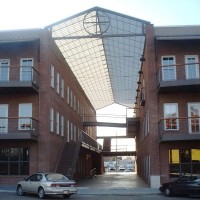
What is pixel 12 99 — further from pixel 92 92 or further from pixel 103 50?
pixel 92 92

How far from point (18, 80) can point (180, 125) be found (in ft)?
36.6

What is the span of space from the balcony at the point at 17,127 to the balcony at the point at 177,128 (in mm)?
8100

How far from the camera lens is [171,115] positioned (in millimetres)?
24844

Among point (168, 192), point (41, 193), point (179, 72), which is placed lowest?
point (168, 192)

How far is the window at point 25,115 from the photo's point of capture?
2530cm

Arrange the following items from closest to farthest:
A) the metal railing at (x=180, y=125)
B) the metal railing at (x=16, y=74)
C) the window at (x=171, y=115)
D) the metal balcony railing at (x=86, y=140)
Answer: the metal railing at (x=180, y=125) < the window at (x=171, y=115) < the metal railing at (x=16, y=74) < the metal balcony railing at (x=86, y=140)

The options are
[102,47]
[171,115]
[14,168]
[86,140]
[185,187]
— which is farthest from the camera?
[86,140]

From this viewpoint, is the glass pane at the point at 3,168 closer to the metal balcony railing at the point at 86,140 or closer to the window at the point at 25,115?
the window at the point at 25,115

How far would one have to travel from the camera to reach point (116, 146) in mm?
57219

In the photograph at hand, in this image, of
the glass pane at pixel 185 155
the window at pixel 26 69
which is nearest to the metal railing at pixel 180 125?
the glass pane at pixel 185 155

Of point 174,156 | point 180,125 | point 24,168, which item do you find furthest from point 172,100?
point 24,168

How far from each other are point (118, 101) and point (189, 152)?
39.8 meters

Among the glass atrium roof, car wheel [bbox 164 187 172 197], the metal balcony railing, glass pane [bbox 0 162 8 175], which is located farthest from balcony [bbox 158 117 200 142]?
glass pane [bbox 0 162 8 175]

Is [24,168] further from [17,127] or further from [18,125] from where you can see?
[18,125]
